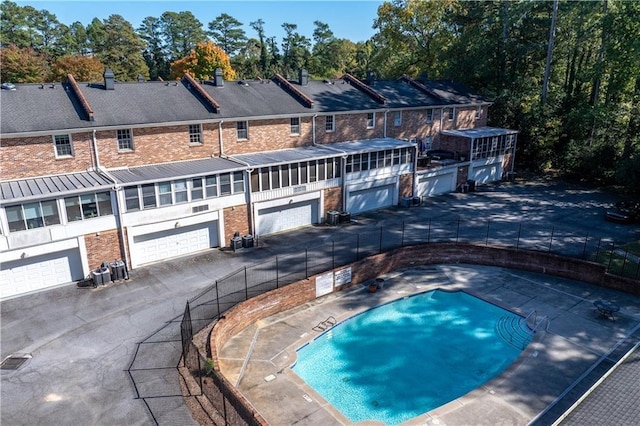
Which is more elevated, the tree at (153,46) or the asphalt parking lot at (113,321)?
the tree at (153,46)

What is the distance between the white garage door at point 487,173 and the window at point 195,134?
25.8m

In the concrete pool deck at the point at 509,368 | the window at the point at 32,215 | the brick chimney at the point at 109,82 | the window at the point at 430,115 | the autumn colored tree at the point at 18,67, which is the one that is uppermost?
the autumn colored tree at the point at 18,67

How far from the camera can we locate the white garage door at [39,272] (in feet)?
68.5

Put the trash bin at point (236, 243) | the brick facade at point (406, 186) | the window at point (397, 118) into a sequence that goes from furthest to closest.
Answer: the window at point (397, 118) → the brick facade at point (406, 186) → the trash bin at point (236, 243)

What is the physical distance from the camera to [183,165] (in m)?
26.9

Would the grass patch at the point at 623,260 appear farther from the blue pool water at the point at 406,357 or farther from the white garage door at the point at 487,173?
the white garage door at the point at 487,173

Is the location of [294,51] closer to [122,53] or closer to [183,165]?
[122,53]

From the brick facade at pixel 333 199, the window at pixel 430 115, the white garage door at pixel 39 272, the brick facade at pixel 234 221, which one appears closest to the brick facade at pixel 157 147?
the brick facade at pixel 234 221

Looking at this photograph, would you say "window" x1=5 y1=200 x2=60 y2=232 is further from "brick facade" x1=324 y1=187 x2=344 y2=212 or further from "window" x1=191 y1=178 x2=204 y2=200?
"brick facade" x1=324 y1=187 x2=344 y2=212

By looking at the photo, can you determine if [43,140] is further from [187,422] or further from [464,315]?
[464,315]

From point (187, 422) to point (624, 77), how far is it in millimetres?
42601

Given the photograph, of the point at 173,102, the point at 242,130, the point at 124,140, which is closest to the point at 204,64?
the point at 173,102

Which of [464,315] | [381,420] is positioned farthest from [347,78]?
[381,420]

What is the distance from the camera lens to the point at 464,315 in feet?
72.2
